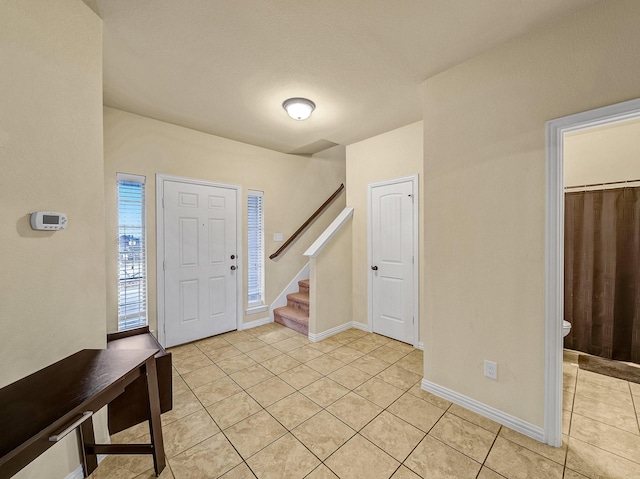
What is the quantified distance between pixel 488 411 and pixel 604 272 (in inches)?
81.7

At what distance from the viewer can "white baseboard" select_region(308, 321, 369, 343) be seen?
329 cm

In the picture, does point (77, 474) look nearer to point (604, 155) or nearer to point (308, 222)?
point (308, 222)

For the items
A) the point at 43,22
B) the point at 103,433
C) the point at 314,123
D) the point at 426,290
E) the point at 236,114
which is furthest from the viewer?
the point at 314,123

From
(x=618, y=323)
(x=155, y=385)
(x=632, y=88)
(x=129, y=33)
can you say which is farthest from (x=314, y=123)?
(x=618, y=323)

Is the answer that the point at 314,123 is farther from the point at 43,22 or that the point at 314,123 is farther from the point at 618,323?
the point at 618,323

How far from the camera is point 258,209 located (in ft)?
12.9

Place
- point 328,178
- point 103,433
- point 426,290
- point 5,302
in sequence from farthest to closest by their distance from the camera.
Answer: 1. point 328,178
2. point 426,290
3. point 103,433
4. point 5,302

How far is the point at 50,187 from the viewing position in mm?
1335

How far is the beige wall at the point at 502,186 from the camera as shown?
1.51 metres

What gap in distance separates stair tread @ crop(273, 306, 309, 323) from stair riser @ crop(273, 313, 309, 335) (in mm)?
51

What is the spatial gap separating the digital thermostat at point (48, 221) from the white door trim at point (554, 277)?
9.16ft

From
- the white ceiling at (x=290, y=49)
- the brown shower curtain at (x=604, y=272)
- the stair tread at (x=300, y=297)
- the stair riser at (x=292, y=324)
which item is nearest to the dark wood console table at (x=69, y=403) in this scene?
the white ceiling at (x=290, y=49)

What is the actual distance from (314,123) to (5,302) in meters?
2.86

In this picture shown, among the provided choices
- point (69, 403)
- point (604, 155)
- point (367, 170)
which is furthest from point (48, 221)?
point (604, 155)
